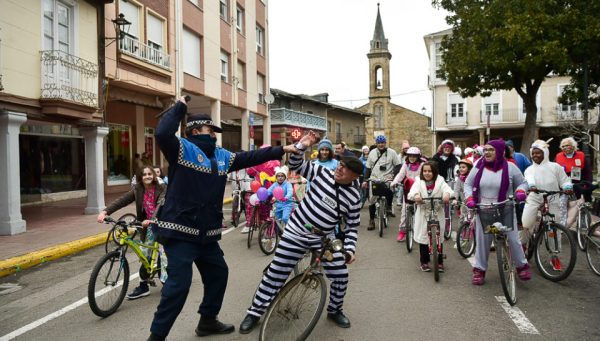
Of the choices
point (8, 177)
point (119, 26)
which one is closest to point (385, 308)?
point (8, 177)

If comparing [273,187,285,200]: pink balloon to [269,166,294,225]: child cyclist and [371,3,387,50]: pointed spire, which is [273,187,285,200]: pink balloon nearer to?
[269,166,294,225]: child cyclist

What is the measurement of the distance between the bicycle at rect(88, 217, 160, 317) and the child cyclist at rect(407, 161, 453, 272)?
3608mm

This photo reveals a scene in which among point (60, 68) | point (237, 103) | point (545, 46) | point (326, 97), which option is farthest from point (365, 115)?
point (60, 68)

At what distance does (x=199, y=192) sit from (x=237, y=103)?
2061 centimetres

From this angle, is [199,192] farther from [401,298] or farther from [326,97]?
[326,97]

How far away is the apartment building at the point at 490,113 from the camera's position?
3969 cm

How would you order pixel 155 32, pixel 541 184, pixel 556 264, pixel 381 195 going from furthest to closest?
pixel 155 32
pixel 381 195
pixel 541 184
pixel 556 264

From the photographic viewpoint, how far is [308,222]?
168 inches

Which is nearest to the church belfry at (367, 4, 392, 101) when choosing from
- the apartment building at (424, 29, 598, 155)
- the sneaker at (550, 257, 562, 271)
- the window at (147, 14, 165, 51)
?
the apartment building at (424, 29, 598, 155)

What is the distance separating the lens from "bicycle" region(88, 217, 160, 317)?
477cm

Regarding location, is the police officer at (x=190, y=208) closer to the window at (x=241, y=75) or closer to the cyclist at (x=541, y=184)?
the cyclist at (x=541, y=184)

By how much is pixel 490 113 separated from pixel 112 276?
4059 centimetres

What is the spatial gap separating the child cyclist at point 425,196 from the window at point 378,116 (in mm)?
55375

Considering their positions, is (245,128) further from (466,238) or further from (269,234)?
(466,238)
